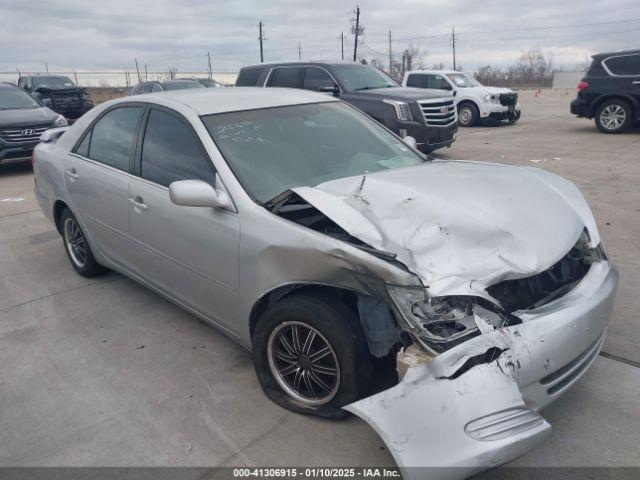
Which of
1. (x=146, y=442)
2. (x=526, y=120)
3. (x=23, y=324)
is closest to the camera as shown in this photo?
(x=146, y=442)

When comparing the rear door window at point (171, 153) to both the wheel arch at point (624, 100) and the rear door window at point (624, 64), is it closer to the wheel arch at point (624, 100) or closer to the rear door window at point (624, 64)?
the rear door window at point (624, 64)

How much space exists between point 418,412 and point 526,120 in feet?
58.7

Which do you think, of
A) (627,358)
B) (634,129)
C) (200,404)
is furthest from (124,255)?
(634,129)

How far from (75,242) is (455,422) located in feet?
13.1

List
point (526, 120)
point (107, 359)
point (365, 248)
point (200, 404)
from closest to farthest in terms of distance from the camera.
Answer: point (365, 248)
point (200, 404)
point (107, 359)
point (526, 120)

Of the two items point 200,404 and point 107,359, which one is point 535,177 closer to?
point 200,404

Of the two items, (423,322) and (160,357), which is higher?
(423,322)

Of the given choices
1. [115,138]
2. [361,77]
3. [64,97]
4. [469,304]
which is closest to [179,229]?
[115,138]

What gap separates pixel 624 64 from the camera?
11.9m

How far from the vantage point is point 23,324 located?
12.8ft

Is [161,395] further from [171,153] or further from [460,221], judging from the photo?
[460,221]

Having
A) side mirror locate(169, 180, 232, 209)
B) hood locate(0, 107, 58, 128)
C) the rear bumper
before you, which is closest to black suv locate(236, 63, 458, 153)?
hood locate(0, 107, 58, 128)

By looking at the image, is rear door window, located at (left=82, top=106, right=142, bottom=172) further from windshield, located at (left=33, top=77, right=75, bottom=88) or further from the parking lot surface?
windshield, located at (left=33, top=77, right=75, bottom=88)

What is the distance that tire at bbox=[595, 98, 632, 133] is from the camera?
40.6 ft
